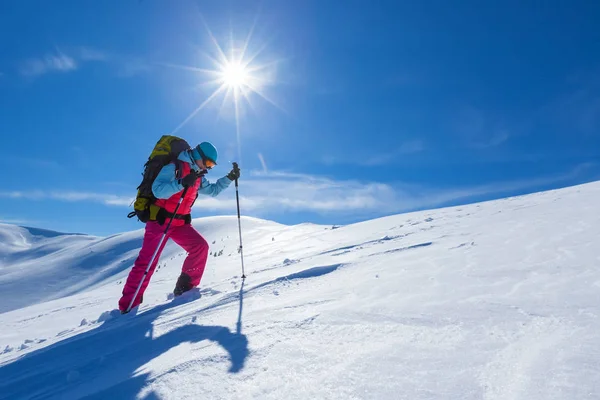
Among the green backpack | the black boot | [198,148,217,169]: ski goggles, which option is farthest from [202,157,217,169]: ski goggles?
the black boot

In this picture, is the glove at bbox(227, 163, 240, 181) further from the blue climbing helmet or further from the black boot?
the black boot

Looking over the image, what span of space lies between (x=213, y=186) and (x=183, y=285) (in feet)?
5.51

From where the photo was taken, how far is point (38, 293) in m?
22.3

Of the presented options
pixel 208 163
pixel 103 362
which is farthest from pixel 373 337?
Result: pixel 208 163

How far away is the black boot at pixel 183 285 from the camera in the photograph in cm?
522

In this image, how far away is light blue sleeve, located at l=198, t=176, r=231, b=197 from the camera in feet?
19.1

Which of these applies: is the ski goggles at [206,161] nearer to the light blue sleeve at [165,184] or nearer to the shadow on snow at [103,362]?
the light blue sleeve at [165,184]

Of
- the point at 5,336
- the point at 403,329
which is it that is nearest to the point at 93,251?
the point at 5,336

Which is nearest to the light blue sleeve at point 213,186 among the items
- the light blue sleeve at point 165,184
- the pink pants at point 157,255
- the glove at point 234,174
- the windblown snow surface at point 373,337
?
the glove at point 234,174

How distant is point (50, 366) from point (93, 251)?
35085 millimetres

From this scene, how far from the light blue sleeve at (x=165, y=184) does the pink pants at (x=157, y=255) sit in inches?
22.3

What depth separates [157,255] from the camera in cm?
498

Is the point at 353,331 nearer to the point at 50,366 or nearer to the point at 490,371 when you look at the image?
the point at 490,371

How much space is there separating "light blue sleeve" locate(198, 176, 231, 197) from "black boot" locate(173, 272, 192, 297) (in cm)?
139
